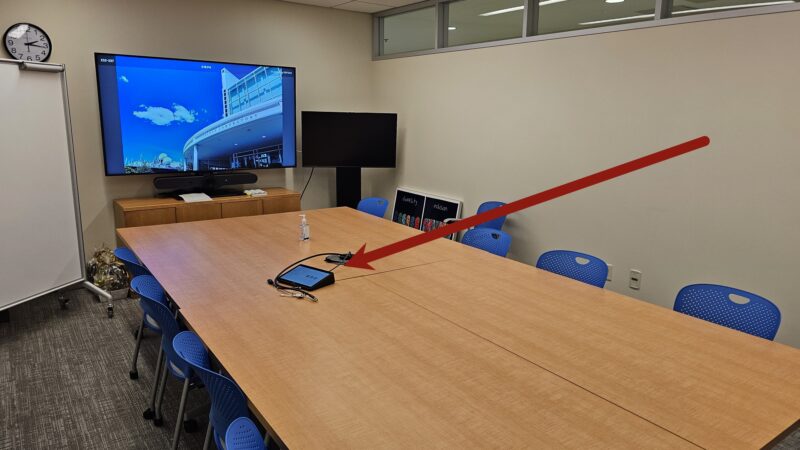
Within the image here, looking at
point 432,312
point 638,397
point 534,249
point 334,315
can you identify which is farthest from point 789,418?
point 534,249

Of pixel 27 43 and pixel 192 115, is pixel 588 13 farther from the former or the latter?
pixel 27 43

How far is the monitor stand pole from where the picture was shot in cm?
631

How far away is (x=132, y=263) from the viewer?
309 centimetres

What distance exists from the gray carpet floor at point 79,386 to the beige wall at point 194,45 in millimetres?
1324

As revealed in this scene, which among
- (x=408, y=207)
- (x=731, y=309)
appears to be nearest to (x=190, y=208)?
(x=408, y=207)

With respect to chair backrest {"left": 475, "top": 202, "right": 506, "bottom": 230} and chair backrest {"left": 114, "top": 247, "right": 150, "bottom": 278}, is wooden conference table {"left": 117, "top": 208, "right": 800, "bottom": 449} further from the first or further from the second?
chair backrest {"left": 475, "top": 202, "right": 506, "bottom": 230}

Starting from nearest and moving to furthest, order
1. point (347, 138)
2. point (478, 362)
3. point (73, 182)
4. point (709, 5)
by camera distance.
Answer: point (478, 362) → point (709, 5) → point (73, 182) → point (347, 138)

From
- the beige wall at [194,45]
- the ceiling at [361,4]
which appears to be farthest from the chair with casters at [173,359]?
the ceiling at [361,4]

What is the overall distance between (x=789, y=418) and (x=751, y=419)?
0.41 ft

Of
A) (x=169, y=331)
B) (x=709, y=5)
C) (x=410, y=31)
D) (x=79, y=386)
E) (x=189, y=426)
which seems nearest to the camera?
(x=169, y=331)

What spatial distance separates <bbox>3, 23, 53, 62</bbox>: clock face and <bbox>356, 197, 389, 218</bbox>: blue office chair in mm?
3187

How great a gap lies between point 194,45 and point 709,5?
187 inches

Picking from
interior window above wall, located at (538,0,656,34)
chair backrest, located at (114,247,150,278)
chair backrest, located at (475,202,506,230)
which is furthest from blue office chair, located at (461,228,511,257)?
chair backrest, located at (114,247,150,278)

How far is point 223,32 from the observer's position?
572cm
